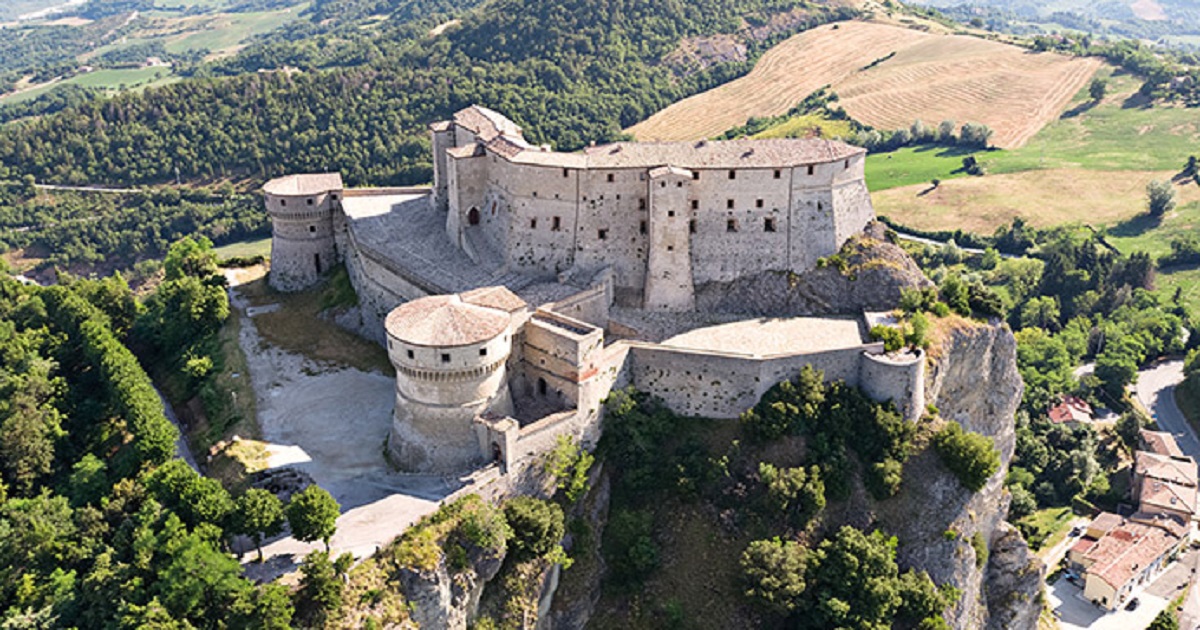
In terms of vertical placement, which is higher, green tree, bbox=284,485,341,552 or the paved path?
green tree, bbox=284,485,341,552

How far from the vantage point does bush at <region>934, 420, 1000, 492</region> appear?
56094 mm

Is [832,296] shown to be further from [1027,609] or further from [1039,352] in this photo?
[1039,352]

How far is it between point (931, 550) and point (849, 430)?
30.8ft

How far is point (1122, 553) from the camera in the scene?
7575 centimetres

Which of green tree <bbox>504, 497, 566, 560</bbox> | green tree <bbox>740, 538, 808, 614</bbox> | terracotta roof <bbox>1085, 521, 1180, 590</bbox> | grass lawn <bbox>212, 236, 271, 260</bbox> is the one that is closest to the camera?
green tree <bbox>504, 497, 566, 560</bbox>

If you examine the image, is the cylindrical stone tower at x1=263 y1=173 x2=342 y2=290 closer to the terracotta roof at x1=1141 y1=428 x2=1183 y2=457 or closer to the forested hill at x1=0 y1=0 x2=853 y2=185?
the forested hill at x1=0 y1=0 x2=853 y2=185

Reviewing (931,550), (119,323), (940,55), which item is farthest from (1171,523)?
(940,55)

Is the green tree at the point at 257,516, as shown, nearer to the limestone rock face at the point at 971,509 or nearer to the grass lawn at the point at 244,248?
the limestone rock face at the point at 971,509

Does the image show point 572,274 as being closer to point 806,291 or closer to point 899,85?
point 806,291

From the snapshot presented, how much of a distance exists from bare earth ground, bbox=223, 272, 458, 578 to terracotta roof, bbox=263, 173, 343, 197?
11.6 metres

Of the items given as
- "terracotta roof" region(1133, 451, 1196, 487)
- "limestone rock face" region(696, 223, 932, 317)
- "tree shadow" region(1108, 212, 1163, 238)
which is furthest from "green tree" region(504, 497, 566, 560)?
"tree shadow" region(1108, 212, 1163, 238)

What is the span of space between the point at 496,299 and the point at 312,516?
1731 centimetres

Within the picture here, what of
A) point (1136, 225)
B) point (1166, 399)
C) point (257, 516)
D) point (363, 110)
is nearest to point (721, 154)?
point (257, 516)

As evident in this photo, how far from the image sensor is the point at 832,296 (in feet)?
210
